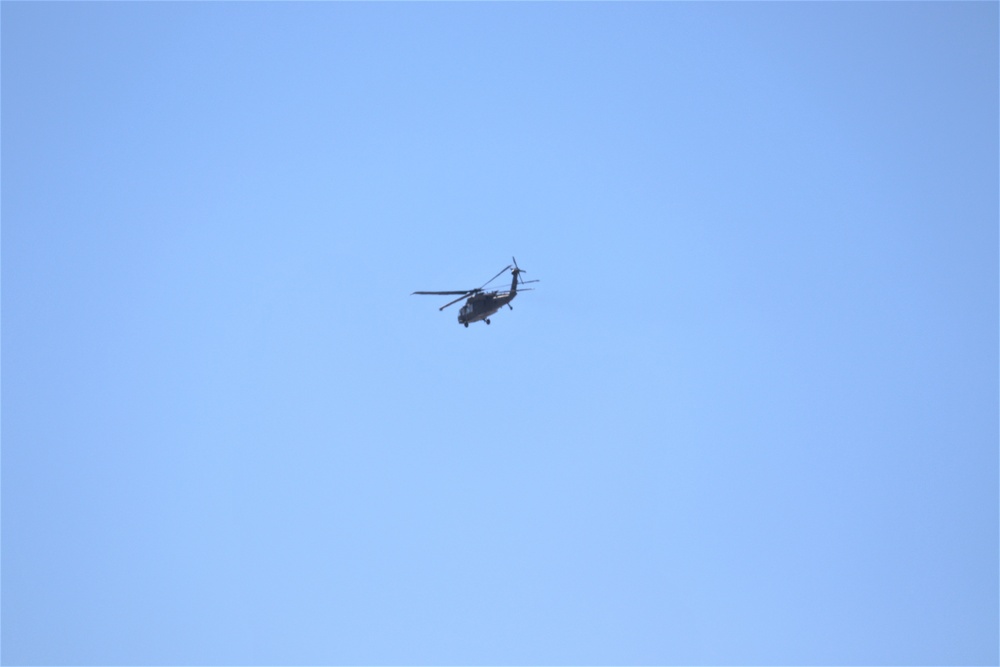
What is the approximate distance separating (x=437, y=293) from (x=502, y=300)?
15.5ft

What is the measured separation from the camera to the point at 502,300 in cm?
8744

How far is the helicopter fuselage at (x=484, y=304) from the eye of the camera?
87.5 meters

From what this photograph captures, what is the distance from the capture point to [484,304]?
8769 centimetres

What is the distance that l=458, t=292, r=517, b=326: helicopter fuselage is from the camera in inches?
3445

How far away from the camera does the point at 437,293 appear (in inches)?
3413
